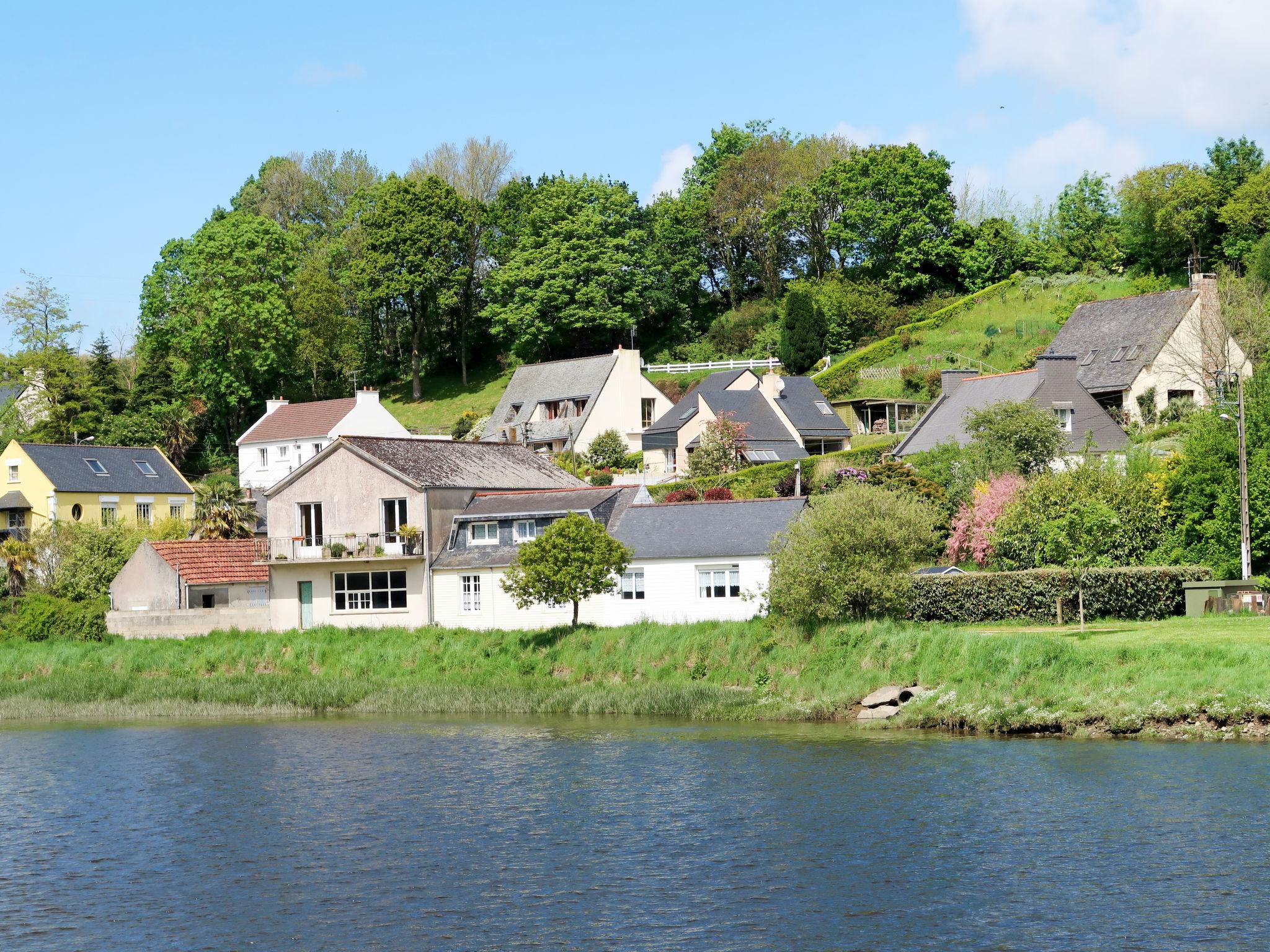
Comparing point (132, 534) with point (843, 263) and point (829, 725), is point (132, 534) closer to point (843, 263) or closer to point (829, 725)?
point (829, 725)

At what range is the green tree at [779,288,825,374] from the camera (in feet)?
310

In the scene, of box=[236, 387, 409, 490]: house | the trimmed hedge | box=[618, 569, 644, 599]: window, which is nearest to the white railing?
box=[236, 387, 409, 490]: house

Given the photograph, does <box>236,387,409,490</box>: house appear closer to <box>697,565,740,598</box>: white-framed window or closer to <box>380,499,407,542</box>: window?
<box>380,499,407,542</box>: window

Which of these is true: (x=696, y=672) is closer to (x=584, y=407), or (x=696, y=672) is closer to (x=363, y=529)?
(x=363, y=529)

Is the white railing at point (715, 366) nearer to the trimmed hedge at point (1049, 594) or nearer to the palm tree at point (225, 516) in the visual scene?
the palm tree at point (225, 516)

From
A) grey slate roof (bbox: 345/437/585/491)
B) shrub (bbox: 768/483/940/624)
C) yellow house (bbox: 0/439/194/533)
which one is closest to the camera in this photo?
shrub (bbox: 768/483/940/624)

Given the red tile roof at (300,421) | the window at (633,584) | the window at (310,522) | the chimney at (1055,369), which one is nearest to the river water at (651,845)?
the window at (633,584)

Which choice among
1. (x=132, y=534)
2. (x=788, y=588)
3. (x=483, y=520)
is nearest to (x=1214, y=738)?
(x=788, y=588)

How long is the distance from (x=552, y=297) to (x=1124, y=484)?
58.6 m

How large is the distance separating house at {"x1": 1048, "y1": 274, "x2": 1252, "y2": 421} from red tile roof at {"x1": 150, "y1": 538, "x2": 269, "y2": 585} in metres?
43.2

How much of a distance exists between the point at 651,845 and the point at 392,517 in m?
30.5

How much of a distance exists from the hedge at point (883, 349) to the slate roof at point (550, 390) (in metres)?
13.8

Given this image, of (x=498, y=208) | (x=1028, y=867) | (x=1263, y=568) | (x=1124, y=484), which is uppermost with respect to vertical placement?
(x=498, y=208)

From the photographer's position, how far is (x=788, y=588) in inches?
1667
